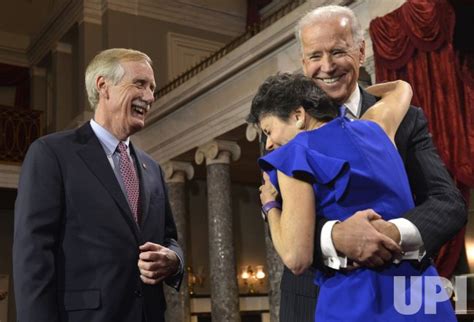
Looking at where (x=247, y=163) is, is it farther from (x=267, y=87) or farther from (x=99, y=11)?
(x=267, y=87)

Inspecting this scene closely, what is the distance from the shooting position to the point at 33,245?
91.1 inches

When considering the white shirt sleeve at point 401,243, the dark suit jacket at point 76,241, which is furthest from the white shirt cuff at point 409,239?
the dark suit jacket at point 76,241

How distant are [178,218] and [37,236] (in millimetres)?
10397

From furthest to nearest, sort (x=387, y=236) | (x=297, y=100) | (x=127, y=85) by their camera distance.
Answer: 1. (x=127, y=85)
2. (x=297, y=100)
3. (x=387, y=236)

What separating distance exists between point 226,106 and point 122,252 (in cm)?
846

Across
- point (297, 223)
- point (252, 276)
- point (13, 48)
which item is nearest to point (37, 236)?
point (297, 223)

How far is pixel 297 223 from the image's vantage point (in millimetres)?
1587

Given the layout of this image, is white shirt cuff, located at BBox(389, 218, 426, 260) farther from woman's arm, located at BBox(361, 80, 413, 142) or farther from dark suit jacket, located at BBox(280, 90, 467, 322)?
woman's arm, located at BBox(361, 80, 413, 142)

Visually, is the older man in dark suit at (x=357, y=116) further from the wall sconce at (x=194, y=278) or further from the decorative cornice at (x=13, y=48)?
the decorative cornice at (x=13, y=48)

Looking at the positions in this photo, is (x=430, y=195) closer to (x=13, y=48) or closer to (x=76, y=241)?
(x=76, y=241)

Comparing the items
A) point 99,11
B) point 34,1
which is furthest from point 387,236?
point 34,1

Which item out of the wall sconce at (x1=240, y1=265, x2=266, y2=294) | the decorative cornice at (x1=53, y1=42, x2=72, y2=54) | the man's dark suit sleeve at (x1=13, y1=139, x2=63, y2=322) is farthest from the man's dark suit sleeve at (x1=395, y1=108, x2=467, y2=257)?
the decorative cornice at (x1=53, y1=42, x2=72, y2=54)

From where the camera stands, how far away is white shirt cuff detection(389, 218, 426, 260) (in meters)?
1.64

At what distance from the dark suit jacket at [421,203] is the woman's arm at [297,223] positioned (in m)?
0.06
